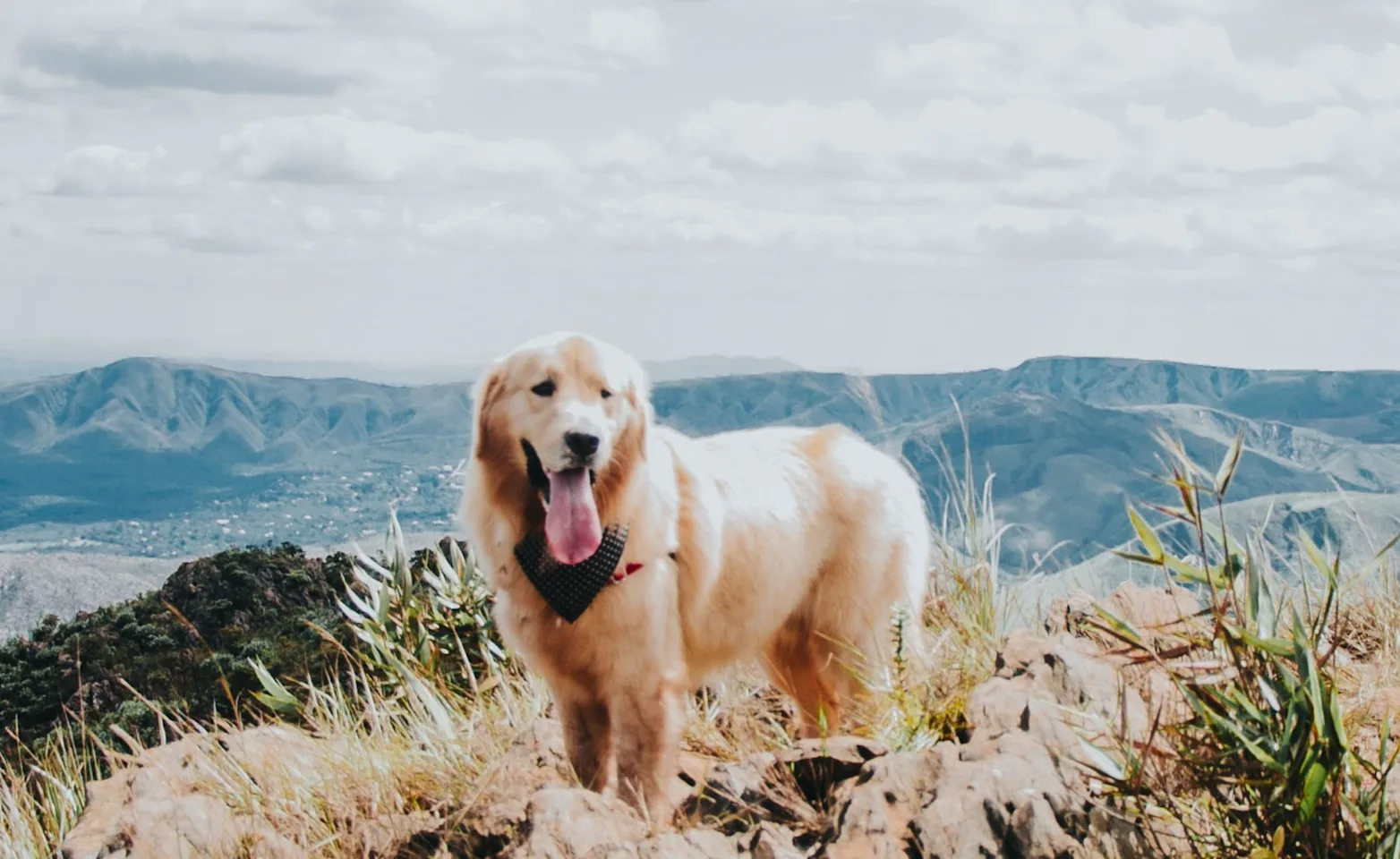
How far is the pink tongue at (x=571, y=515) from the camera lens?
4.88 m

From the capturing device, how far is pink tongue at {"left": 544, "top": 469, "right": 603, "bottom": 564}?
4.88 m

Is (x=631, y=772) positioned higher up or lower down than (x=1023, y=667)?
lower down

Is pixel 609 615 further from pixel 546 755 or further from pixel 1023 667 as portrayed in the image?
pixel 1023 667

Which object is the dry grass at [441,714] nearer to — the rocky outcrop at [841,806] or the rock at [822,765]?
the rocky outcrop at [841,806]

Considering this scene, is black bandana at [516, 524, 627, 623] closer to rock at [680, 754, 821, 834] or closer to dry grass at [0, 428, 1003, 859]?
dry grass at [0, 428, 1003, 859]

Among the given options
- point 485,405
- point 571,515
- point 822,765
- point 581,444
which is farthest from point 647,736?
point 485,405

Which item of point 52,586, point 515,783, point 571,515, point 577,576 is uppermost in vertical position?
point 571,515

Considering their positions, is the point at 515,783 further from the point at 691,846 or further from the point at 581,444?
the point at 691,846

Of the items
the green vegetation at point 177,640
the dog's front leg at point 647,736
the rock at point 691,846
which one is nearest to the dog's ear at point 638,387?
the dog's front leg at point 647,736

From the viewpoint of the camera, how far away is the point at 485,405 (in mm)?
5090

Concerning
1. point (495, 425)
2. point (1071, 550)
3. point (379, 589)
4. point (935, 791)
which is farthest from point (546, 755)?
point (1071, 550)

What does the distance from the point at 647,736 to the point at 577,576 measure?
2.15 ft

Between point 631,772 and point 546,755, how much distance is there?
40 centimetres

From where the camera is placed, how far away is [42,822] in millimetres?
6707
